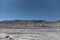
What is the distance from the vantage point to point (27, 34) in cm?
74

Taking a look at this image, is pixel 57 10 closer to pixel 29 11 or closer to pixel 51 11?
pixel 51 11

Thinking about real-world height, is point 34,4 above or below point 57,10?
above

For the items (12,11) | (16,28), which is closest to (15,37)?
(16,28)

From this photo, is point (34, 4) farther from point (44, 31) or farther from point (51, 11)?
point (44, 31)

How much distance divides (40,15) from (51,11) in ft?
0.43

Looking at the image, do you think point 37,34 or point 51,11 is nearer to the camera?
point 37,34

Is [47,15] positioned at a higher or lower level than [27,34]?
higher

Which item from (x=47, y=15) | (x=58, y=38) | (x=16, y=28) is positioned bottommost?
(x=58, y=38)

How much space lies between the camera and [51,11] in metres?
0.92

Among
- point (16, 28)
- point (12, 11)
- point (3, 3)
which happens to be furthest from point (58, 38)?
point (3, 3)

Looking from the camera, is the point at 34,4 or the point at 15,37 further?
the point at 34,4

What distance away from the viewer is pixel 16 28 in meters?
0.75

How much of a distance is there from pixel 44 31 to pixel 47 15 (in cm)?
22

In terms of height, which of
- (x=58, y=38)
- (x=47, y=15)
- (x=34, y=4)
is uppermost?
(x=34, y=4)
